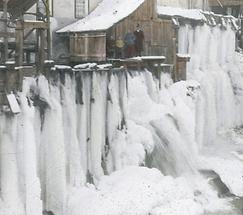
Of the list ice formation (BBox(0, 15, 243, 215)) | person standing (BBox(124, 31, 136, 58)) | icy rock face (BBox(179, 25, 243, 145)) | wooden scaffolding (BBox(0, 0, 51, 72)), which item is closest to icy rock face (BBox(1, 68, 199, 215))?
ice formation (BBox(0, 15, 243, 215))

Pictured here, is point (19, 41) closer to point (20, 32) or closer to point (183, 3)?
point (20, 32)

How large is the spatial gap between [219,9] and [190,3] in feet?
15.7

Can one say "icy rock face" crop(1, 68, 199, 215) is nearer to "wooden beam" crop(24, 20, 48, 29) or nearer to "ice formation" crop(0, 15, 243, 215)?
"ice formation" crop(0, 15, 243, 215)

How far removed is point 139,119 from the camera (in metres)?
20.1

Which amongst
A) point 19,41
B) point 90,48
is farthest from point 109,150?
point 19,41

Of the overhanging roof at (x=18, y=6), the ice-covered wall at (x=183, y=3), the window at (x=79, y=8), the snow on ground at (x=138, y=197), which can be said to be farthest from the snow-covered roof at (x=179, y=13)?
the snow on ground at (x=138, y=197)

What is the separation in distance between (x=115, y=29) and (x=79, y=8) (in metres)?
2.71

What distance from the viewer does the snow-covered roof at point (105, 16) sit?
72.5 ft

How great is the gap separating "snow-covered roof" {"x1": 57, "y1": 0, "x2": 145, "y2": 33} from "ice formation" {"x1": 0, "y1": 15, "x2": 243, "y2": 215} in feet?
9.34

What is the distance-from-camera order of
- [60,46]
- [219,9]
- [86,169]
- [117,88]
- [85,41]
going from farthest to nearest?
[219,9] → [60,46] → [85,41] → [117,88] → [86,169]

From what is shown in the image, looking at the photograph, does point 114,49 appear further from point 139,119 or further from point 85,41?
point 139,119

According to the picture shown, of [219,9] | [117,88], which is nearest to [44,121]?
[117,88]

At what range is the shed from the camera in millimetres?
21438

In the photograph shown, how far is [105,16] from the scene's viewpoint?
76.0 feet
